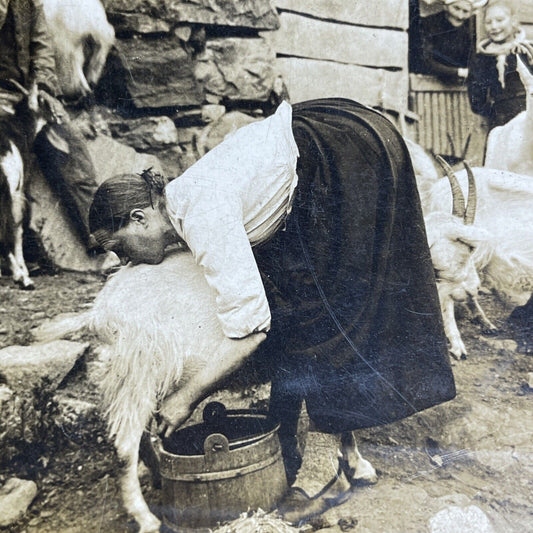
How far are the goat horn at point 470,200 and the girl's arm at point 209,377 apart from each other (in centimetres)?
96

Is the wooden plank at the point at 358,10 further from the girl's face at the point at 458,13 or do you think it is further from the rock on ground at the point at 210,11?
the girl's face at the point at 458,13

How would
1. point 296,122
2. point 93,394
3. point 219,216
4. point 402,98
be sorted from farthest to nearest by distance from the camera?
point 402,98 < point 296,122 < point 93,394 < point 219,216

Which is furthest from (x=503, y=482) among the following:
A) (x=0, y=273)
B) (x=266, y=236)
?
(x=0, y=273)

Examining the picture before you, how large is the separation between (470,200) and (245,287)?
3.36 ft

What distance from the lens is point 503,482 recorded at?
2.11 metres

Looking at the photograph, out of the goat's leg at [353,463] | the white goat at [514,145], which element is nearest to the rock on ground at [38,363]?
the goat's leg at [353,463]

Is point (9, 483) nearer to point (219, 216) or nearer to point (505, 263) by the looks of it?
point (219, 216)

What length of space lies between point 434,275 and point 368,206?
0.37 metres

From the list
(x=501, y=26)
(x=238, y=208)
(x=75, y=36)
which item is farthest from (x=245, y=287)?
(x=501, y=26)

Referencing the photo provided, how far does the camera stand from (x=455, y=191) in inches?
90.0

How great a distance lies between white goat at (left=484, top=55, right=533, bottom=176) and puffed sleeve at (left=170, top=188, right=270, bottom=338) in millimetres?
1123

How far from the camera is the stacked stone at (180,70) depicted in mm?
2148

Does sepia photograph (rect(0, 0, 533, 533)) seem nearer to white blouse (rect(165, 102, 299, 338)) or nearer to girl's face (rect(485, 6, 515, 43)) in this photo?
white blouse (rect(165, 102, 299, 338))

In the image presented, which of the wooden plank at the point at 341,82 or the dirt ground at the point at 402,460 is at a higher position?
the wooden plank at the point at 341,82
